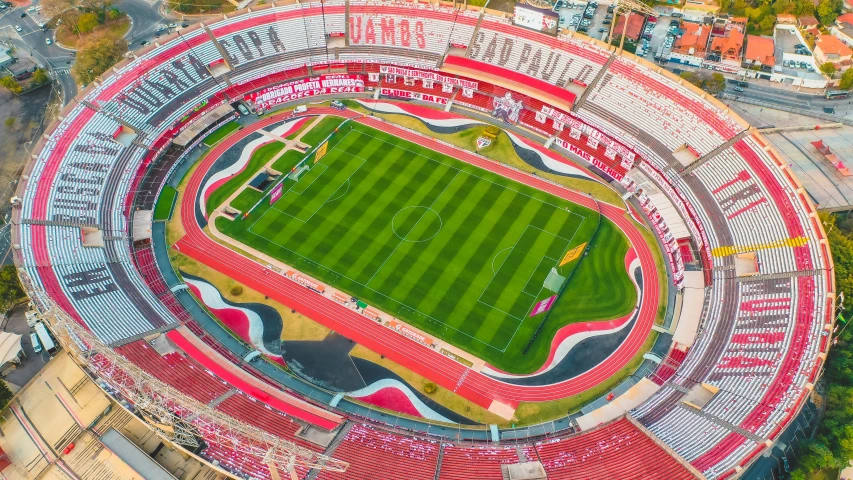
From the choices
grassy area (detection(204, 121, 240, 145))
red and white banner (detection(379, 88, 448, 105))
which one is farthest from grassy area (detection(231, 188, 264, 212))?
red and white banner (detection(379, 88, 448, 105))

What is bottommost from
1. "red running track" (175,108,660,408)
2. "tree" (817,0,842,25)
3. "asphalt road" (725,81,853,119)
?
"red running track" (175,108,660,408)

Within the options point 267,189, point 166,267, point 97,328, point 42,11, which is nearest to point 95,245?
point 166,267

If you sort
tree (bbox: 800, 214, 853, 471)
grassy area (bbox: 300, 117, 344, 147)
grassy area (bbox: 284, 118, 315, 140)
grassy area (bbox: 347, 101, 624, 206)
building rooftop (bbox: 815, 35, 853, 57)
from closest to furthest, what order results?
tree (bbox: 800, 214, 853, 471) < grassy area (bbox: 347, 101, 624, 206) < grassy area (bbox: 300, 117, 344, 147) < grassy area (bbox: 284, 118, 315, 140) < building rooftop (bbox: 815, 35, 853, 57)

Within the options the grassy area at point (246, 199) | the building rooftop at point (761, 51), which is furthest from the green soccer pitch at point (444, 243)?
the building rooftop at point (761, 51)

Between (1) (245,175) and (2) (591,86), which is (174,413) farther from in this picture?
(2) (591,86)

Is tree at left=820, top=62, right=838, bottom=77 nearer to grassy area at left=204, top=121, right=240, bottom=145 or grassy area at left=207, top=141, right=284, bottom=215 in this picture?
grassy area at left=207, top=141, right=284, bottom=215

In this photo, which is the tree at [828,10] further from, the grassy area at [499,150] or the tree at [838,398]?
the grassy area at [499,150]
